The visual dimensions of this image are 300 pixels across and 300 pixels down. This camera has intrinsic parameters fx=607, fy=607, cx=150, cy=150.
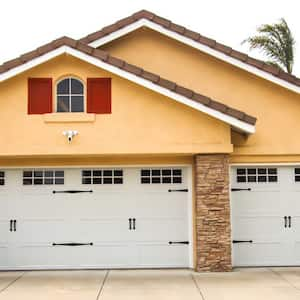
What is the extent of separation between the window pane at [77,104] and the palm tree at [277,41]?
1407 cm

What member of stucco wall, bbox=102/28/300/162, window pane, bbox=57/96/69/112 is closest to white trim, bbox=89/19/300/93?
stucco wall, bbox=102/28/300/162

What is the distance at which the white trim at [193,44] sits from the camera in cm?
1393

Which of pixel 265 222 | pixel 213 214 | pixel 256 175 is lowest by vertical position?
pixel 265 222

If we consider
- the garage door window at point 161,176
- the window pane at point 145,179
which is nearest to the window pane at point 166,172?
the garage door window at point 161,176

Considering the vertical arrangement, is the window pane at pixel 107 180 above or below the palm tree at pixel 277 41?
below

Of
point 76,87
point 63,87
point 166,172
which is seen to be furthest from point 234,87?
point 63,87

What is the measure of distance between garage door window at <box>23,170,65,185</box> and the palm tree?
556 inches

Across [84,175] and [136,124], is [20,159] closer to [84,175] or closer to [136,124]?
[84,175]

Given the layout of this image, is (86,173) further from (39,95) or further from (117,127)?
(39,95)

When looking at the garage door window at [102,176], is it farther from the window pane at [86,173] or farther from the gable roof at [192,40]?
the gable roof at [192,40]

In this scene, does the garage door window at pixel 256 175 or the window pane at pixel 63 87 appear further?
the garage door window at pixel 256 175

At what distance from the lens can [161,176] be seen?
13.8 meters

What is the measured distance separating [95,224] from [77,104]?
276 centimetres

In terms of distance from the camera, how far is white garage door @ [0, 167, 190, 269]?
1363 cm
